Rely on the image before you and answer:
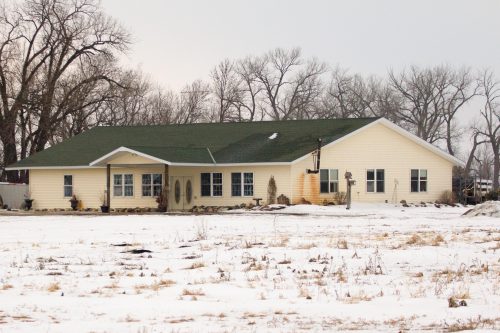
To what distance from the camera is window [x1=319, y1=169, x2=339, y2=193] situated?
141ft

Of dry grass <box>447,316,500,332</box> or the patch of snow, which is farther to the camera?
the patch of snow

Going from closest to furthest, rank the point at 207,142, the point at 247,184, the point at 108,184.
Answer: the point at 108,184 → the point at 247,184 → the point at 207,142

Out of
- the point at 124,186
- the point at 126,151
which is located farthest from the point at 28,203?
the point at 126,151

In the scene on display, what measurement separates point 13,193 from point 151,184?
10726 mm

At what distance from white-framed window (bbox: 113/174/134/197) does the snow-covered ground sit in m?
20.9

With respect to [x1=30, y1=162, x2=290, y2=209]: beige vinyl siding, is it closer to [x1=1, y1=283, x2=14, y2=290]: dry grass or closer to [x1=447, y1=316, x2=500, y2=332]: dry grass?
[x1=1, y1=283, x2=14, y2=290]: dry grass

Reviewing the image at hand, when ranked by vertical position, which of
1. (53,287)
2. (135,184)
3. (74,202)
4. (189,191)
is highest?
(135,184)

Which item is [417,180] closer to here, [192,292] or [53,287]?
[192,292]

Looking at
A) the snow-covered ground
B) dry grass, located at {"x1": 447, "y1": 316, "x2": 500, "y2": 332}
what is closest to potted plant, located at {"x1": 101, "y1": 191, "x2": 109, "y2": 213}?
the snow-covered ground

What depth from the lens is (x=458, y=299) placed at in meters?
11.2

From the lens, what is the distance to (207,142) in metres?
47.7

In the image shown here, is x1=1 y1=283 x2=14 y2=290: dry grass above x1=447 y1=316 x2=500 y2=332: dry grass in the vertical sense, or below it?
above

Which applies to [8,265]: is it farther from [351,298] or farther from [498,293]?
[498,293]

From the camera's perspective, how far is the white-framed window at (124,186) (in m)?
45.4
